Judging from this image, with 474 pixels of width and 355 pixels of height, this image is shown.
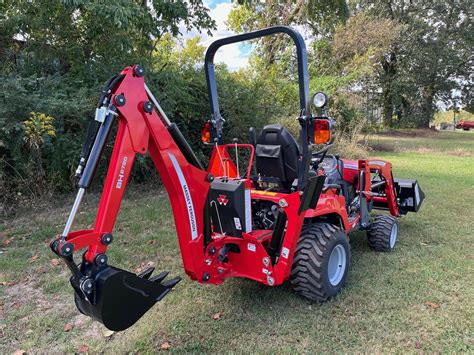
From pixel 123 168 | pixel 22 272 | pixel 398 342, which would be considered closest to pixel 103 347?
pixel 123 168

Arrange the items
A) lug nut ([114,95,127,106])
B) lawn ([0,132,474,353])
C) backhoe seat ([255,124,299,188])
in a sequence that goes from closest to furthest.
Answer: lug nut ([114,95,127,106]) → lawn ([0,132,474,353]) → backhoe seat ([255,124,299,188])

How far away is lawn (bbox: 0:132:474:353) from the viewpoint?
2914 mm

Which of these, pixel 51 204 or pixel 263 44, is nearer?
pixel 51 204

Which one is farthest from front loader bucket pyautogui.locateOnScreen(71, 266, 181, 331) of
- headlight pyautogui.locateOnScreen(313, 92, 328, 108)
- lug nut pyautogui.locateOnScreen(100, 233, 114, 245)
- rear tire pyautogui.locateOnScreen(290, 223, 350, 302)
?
headlight pyautogui.locateOnScreen(313, 92, 328, 108)

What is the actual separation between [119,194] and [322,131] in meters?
1.62

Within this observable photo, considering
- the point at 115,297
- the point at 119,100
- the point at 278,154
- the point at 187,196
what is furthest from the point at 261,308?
the point at 119,100

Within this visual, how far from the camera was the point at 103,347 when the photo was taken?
2916 mm

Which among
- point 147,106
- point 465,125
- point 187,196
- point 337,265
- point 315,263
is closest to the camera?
point 147,106

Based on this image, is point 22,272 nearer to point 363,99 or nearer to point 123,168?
Answer: point 123,168

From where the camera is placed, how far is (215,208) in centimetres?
313

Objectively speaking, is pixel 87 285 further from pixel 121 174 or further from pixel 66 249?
pixel 121 174

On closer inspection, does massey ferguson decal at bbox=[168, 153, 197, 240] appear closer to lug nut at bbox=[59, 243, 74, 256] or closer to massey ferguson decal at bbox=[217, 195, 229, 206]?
massey ferguson decal at bbox=[217, 195, 229, 206]

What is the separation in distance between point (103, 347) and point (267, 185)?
6.58 feet

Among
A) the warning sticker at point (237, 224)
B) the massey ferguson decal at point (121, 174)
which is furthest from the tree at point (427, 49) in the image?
the massey ferguson decal at point (121, 174)
